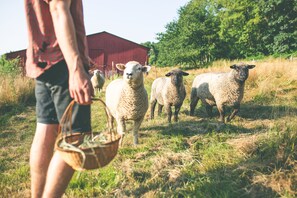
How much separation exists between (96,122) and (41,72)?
4767mm

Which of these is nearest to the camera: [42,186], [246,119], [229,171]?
[42,186]

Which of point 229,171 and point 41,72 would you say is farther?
point 229,171

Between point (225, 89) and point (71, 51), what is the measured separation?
202 inches

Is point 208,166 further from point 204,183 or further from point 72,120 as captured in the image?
point 72,120

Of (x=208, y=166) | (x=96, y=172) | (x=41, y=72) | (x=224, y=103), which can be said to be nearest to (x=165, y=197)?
(x=208, y=166)

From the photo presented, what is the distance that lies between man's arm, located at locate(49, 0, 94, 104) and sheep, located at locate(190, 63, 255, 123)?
16.0ft

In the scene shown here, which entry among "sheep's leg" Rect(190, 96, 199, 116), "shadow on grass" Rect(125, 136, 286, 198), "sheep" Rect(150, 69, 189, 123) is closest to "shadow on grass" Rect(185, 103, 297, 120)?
"sheep's leg" Rect(190, 96, 199, 116)

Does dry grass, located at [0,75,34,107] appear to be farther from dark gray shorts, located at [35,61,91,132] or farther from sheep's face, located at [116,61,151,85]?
dark gray shorts, located at [35,61,91,132]

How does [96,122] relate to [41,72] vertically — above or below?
below

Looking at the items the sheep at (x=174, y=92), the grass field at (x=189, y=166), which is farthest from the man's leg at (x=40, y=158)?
the sheep at (x=174, y=92)

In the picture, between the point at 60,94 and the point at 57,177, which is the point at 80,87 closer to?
the point at 60,94

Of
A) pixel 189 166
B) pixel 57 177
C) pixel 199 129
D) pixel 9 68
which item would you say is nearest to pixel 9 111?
pixel 9 68

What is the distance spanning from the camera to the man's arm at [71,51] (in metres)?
1.49

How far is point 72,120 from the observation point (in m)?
1.74
